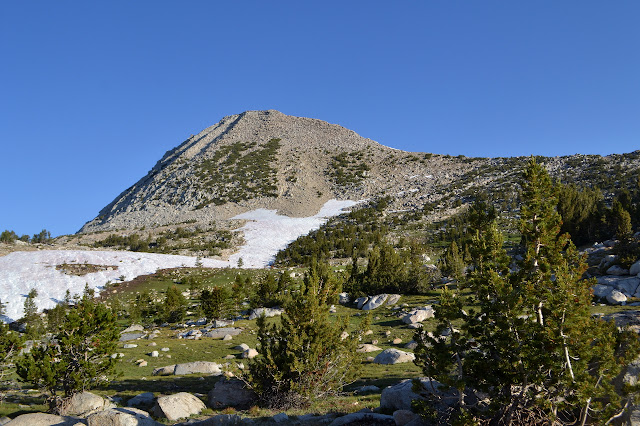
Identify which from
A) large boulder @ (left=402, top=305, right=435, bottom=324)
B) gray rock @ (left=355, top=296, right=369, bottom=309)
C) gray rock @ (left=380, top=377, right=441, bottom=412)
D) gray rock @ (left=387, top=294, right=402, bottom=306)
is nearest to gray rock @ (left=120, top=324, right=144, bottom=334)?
gray rock @ (left=355, top=296, right=369, bottom=309)

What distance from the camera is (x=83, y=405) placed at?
1324 centimetres

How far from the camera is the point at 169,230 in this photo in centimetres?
7625

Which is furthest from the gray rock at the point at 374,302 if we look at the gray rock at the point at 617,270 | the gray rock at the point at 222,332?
the gray rock at the point at 617,270

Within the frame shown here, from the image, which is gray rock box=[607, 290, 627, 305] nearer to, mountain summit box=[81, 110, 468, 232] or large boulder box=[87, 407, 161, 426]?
large boulder box=[87, 407, 161, 426]

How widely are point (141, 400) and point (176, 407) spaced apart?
8.57 feet

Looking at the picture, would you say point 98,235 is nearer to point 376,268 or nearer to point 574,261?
point 376,268

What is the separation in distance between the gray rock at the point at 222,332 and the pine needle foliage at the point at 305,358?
47.3 feet

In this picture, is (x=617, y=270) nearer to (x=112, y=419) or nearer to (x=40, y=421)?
(x=112, y=419)

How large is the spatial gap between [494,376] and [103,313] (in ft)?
44.2

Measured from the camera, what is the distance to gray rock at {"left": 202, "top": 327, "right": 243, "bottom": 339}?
26673 millimetres

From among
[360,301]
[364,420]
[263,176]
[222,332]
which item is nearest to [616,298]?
[360,301]

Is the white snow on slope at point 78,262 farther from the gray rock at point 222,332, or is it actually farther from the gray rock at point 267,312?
the gray rock at point 267,312

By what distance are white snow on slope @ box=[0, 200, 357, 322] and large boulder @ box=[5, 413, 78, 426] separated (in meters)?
28.0

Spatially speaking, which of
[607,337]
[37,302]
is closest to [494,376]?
[607,337]
